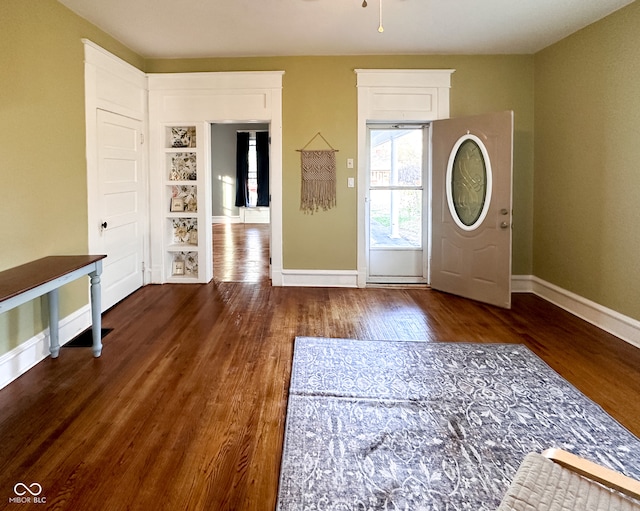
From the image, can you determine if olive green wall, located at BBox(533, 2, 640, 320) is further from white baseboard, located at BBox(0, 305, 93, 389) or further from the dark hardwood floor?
white baseboard, located at BBox(0, 305, 93, 389)

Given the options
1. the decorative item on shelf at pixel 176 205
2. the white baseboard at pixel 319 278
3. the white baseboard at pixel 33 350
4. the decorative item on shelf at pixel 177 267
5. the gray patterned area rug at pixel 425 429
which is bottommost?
the gray patterned area rug at pixel 425 429

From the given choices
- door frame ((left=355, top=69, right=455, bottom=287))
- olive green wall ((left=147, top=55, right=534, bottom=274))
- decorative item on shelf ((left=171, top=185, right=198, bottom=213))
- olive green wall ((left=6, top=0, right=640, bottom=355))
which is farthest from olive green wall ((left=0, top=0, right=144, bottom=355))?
door frame ((left=355, top=69, right=455, bottom=287))

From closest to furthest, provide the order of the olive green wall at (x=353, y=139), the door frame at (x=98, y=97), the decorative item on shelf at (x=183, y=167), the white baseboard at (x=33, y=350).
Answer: the white baseboard at (x=33, y=350) < the olive green wall at (x=353, y=139) < the door frame at (x=98, y=97) < the decorative item on shelf at (x=183, y=167)

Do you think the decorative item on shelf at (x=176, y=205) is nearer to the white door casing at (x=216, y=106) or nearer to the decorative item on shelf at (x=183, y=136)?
the white door casing at (x=216, y=106)

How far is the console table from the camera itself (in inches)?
92.5

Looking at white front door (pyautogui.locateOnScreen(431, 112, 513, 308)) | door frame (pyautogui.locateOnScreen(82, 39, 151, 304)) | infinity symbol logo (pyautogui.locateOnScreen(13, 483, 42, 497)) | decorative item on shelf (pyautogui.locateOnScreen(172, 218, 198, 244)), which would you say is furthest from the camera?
decorative item on shelf (pyautogui.locateOnScreen(172, 218, 198, 244))

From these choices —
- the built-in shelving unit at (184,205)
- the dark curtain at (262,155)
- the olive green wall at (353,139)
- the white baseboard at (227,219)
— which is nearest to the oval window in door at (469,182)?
the olive green wall at (353,139)

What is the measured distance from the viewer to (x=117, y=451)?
2.09 m

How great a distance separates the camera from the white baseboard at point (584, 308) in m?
3.62

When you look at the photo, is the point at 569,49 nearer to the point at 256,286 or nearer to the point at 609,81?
the point at 609,81

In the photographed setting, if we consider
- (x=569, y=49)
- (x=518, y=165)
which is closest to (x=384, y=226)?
(x=518, y=165)

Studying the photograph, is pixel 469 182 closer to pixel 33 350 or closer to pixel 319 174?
pixel 319 174

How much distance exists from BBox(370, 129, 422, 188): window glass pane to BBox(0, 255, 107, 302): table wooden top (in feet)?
11.3

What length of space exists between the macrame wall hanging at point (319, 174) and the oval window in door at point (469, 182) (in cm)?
133
